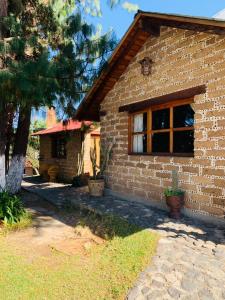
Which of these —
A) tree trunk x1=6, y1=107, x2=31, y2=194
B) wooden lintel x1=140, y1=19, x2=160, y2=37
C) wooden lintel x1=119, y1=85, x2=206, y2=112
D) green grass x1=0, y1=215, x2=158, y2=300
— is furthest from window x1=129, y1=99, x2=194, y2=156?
tree trunk x1=6, y1=107, x2=31, y2=194

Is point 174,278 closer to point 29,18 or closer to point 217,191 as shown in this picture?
point 217,191

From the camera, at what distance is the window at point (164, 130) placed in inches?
264

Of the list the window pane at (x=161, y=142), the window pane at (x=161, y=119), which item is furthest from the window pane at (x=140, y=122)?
the window pane at (x=161, y=142)

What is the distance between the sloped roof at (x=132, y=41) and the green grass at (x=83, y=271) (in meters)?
4.30

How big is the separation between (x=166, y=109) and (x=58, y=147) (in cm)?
955

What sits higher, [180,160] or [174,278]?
[180,160]

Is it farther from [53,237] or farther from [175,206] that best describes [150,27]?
[53,237]

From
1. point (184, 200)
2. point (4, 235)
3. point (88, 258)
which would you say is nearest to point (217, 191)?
point (184, 200)

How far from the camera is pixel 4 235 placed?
5730 mm

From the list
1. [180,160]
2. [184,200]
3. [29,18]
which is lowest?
[184,200]

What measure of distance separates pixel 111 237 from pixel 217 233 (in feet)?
6.57

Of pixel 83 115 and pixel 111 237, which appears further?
pixel 83 115

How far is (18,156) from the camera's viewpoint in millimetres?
9438

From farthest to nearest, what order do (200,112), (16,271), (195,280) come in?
(200,112), (16,271), (195,280)
